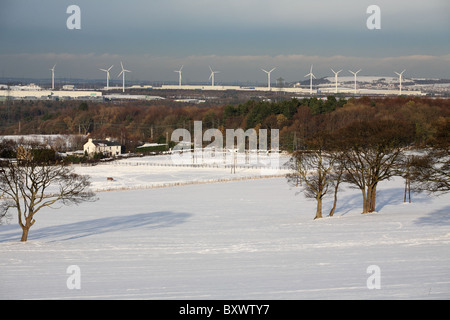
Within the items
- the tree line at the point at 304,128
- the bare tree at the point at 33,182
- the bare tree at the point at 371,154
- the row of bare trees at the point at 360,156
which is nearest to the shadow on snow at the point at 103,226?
the bare tree at the point at 33,182

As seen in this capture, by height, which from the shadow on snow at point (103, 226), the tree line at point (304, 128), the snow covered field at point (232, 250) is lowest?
the shadow on snow at point (103, 226)

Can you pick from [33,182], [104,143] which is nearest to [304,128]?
[104,143]

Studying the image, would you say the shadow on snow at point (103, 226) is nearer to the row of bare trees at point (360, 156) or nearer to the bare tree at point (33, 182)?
the bare tree at point (33, 182)

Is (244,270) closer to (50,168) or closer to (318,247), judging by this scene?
(318,247)

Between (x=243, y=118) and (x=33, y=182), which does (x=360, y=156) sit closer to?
(x=33, y=182)

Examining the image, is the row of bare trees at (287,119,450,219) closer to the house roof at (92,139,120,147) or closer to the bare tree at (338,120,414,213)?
the bare tree at (338,120,414,213)

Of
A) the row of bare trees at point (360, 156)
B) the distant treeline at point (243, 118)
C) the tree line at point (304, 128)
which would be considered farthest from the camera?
the distant treeline at point (243, 118)
